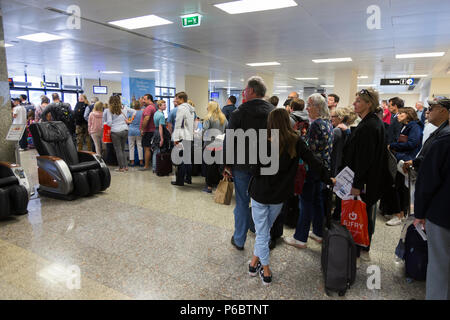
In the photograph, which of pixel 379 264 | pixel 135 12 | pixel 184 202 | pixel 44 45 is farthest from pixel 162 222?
pixel 44 45

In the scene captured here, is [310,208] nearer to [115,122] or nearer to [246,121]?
[246,121]

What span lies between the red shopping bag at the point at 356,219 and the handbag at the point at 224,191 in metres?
1.80

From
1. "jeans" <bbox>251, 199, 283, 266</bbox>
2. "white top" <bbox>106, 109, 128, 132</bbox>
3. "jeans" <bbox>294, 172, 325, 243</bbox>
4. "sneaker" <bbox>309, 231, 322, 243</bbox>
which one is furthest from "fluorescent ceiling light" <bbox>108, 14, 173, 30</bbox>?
"sneaker" <bbox>309, 231, 322, 243</bbox>

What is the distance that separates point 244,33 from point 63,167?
4.12 m

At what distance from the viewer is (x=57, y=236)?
3188 millimetres

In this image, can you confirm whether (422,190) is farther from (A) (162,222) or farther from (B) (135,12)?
(B) (135,12)

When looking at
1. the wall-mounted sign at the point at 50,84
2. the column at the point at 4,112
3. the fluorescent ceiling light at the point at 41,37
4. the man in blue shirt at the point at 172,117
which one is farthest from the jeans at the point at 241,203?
the wall-mounted sign at the point at 50,84

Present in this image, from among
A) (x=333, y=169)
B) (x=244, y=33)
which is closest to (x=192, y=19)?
(x=244, y=33)

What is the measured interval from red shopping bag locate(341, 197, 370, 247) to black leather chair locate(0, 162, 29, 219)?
11.9 ft

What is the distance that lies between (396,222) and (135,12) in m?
4.88

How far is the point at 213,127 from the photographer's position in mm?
4746

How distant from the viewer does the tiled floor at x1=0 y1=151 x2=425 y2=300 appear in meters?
2.29

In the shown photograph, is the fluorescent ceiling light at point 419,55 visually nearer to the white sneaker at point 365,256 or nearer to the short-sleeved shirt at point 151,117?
the short-sleeved shirt at point 151,117
